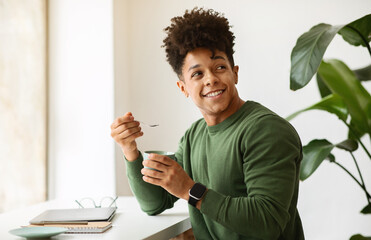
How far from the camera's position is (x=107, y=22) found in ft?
7.98

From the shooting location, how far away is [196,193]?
1.11m

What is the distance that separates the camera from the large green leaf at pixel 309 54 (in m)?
1.20

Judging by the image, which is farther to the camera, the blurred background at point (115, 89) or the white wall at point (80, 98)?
the white wall at point (80, 98)

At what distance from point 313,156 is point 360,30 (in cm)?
46

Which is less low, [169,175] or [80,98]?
[80,98]

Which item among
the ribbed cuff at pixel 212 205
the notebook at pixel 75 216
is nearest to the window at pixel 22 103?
the notebook at pixel 75 216

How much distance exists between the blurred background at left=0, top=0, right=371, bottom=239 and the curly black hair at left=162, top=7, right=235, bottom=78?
911 millimetres

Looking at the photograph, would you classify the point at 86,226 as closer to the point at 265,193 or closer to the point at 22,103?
the point at 265,193

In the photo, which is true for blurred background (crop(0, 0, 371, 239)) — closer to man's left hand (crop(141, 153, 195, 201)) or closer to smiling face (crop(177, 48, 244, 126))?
smiling face (crop(177, 48, 244, 126))

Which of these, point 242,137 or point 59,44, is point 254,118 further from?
point 59,44

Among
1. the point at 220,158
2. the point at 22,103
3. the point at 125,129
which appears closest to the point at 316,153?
the point at 220,158

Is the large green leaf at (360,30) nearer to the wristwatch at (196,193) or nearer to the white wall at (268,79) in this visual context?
the white wall at (268,79)

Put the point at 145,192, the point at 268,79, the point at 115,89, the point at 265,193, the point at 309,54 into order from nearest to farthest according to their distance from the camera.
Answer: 1. the point at 265,193
2. the point at 309,54
3. the point at 145,192
4. the point at 268,79
5. the point at 115,89

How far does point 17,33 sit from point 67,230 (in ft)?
4.56
